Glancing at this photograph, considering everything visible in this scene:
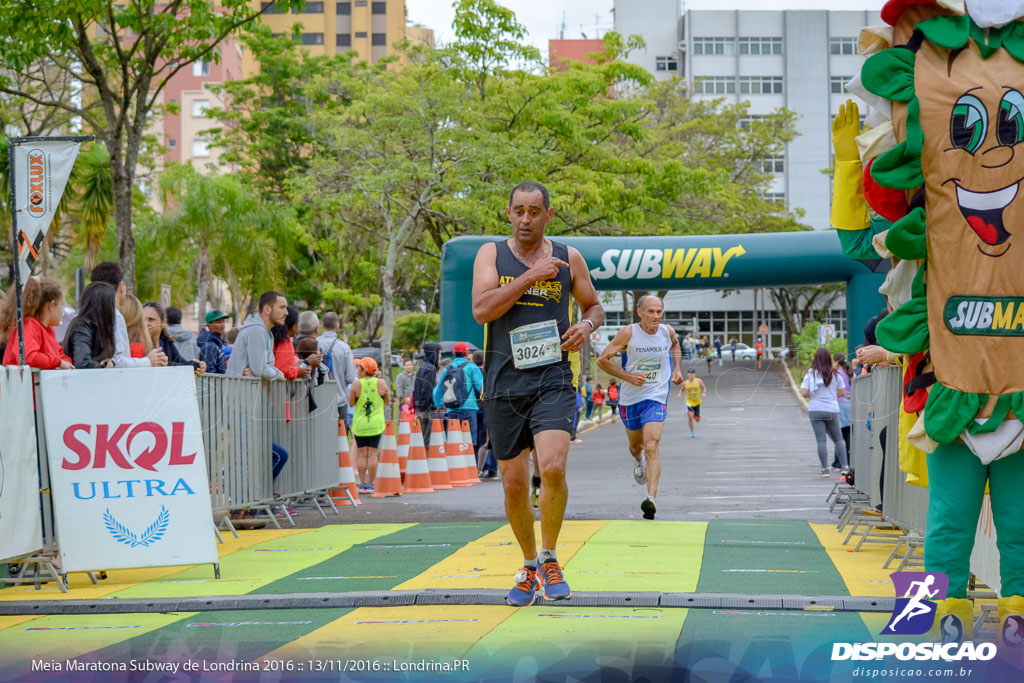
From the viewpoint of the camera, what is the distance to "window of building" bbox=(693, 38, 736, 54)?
256 ft

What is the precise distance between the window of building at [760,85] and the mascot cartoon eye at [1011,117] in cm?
7635

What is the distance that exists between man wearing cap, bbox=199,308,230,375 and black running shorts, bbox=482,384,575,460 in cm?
611

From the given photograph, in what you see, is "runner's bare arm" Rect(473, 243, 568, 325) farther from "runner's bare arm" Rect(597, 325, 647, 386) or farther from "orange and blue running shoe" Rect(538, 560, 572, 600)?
"runner's bare arm" Rect(597, 325, 647, 386)

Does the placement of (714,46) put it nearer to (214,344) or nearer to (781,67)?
(781,67)

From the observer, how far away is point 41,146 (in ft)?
26.4

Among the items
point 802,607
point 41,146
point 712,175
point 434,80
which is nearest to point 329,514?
point 41,146

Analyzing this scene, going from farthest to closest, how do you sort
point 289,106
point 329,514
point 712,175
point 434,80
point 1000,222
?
point 289,106
point 712,175
point 434,80
point 329,514
point 1000,222

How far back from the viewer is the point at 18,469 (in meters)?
6.95

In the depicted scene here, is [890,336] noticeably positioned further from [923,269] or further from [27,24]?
[27,24]

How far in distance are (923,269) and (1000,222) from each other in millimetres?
312

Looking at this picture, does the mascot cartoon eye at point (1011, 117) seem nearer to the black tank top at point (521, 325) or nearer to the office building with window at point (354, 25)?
the black tank top at point (521, 325)

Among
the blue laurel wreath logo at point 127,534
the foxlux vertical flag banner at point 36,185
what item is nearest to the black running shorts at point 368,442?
the foxlux vertical flag banner at point 36,185

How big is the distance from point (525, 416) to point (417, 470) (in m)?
9.06

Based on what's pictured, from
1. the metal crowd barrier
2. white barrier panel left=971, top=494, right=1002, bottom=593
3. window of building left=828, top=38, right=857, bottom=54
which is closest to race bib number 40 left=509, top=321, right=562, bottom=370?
white barrier panel left=971, top=494, right=1002, bottom=593
